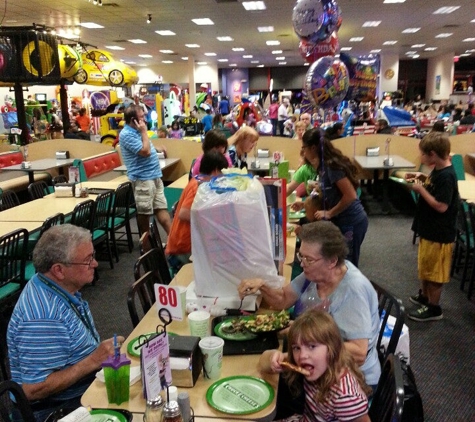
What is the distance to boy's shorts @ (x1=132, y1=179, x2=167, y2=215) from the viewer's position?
16.9 ft

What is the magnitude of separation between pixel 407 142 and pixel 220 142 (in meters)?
4.81

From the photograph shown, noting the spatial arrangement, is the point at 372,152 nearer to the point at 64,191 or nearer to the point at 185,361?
the point at 64,191

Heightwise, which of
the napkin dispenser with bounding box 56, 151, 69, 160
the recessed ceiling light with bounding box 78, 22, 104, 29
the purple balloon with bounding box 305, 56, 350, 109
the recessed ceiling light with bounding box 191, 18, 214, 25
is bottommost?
the napkin dispenser with bounding box 56, 151, 69, 160

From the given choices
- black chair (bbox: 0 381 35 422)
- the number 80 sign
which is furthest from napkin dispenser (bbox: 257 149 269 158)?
black chair (bbox: 0 381 35 422)

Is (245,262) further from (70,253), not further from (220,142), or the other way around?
(220,142)

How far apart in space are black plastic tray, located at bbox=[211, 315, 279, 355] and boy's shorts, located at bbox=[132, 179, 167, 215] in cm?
352

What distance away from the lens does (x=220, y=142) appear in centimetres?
363

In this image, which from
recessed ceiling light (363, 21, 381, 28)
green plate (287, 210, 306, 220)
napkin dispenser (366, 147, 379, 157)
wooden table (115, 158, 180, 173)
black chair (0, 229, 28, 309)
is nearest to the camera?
black chair (0, 229, 28, 309)

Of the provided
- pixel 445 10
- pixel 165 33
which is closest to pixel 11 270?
pixel 445 10

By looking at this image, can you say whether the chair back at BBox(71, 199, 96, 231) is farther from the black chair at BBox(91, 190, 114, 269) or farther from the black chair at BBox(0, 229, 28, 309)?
the black chair at BBox(0, 229, 28, 309)

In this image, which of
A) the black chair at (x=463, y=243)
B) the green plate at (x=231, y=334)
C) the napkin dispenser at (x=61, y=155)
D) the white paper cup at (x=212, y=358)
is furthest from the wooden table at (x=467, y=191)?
the napkin dispenser at (x=61, y=155)

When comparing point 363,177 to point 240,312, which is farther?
point 363,177

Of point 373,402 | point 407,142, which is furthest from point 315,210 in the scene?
point 407,142

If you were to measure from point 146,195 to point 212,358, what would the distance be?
146 inches
